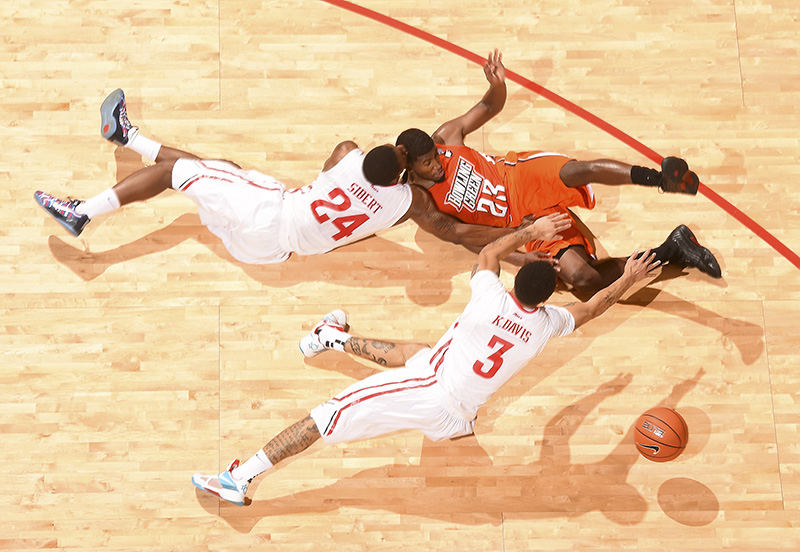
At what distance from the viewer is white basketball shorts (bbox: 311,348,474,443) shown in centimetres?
598

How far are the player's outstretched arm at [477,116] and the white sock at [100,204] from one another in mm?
2580

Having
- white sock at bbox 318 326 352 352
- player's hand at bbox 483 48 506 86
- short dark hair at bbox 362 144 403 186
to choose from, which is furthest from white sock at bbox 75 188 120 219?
player's hand at bbox 483 48 506 86

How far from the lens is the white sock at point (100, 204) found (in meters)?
6.63

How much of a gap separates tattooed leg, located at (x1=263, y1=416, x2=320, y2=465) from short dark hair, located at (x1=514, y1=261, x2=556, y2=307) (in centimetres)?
189

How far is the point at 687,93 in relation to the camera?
730cm

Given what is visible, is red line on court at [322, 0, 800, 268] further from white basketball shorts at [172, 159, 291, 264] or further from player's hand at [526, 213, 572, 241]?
white basketball shorts at [172, 159, 291, 264]

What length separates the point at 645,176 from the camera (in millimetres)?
6160

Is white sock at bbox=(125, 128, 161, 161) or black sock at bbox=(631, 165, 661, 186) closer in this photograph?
black sock at bbox=(631, 165, 661, 186)

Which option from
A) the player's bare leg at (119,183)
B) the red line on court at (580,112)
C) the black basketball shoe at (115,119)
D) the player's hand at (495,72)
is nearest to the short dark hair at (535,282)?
the player's hand at (495,72)

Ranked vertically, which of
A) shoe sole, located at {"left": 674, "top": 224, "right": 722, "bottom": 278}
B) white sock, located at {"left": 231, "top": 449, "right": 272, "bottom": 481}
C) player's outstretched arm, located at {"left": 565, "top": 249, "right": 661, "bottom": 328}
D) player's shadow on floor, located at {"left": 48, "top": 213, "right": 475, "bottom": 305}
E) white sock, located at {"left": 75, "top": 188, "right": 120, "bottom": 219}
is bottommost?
white sock, located at {"left": 231, "top": 449, "right": 272, "bottom": 481}

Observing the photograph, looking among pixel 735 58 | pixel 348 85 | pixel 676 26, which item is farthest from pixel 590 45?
pixel 348 85

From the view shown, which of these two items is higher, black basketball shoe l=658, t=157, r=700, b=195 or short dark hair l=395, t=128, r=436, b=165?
short dark hair l=395, t=128, r=436, b=165

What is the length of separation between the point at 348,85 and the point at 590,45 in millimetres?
2137

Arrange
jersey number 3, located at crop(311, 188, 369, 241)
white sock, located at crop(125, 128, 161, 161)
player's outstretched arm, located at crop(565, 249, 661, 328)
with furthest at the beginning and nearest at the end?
1. white sock, located at crop(125, 128, 161, 161)
2. jersey number 3, located at crop(311, 188, 369, 241)
3. player's outstretched arm, located at crop(565, 249, 661, 328)
